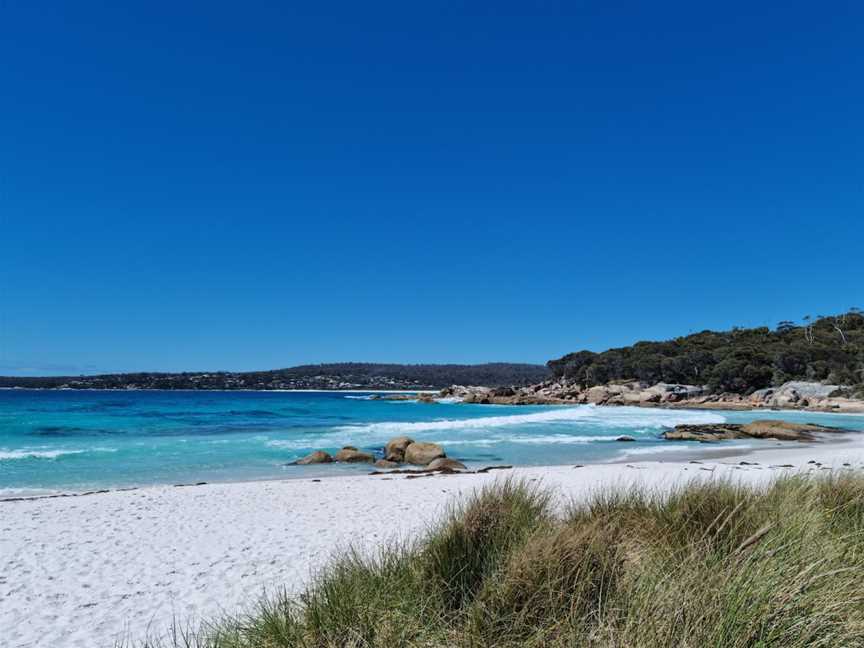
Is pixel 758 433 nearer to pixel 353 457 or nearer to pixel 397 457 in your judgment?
pixel 397 457

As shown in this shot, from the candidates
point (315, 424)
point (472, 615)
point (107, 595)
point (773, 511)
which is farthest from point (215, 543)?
point (315, 424)

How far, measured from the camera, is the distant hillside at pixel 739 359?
6303cm

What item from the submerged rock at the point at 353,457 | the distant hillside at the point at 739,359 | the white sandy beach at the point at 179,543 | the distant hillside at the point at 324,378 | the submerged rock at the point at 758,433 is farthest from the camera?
the distant hillside at the point at 324,378

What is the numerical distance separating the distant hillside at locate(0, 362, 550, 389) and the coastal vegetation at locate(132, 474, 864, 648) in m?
123

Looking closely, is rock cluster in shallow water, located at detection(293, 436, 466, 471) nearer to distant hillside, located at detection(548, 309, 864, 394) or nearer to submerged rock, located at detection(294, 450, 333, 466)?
submerged rock, located at detection(294, 450, 333, 466)

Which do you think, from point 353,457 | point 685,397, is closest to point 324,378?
point 685,397

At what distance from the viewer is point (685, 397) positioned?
62.8 meters

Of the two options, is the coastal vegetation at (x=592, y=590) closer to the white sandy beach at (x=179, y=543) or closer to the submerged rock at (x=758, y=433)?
the white sandy beach at (x=179, y=543)

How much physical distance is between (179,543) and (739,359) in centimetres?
7208

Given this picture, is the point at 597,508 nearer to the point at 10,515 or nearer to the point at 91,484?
the point at 10,515

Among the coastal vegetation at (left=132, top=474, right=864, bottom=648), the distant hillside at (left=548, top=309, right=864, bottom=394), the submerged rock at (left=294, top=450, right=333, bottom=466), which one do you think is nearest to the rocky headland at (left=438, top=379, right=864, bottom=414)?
the distant hillside at (left=548, top=309, right=864, bottom=394)

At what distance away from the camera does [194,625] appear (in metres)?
5.02

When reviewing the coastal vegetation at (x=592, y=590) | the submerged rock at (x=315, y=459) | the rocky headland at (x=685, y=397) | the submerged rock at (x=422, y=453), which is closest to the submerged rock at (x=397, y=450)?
the submerged rock at (x=422, y=453)

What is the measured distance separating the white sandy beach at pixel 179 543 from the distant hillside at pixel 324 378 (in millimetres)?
115788
